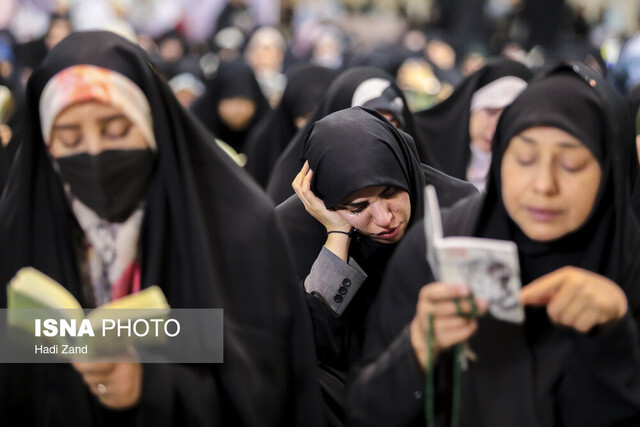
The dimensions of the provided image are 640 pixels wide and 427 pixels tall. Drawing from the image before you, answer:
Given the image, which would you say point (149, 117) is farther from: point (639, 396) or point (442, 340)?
point (639, 396)

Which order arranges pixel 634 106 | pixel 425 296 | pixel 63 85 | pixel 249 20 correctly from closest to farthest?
1. pixel 425 296
2. pixel 63 85
3. pixel 634 106
4. pixel 249 20

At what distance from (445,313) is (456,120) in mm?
2974

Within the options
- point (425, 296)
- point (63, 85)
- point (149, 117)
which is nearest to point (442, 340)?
point (425, 296)

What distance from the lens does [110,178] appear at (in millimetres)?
2049

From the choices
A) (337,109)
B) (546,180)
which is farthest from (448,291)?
(337,109)

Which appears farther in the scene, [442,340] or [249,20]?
[249,20]

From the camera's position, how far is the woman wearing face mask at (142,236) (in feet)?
6.72

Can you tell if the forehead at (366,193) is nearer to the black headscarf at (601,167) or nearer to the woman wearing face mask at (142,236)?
the woman wearing face mask at (142,236)

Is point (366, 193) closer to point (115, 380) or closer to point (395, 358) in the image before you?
point (395, 358)

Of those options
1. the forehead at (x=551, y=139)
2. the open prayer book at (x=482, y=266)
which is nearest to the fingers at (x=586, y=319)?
the open prayer book at (x=482, y=266)

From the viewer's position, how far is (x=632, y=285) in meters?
1.90

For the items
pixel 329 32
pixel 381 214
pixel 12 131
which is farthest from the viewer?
pixel 329 32

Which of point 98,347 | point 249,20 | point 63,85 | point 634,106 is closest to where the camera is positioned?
point 98,347

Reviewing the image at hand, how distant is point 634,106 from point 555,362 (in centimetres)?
179
